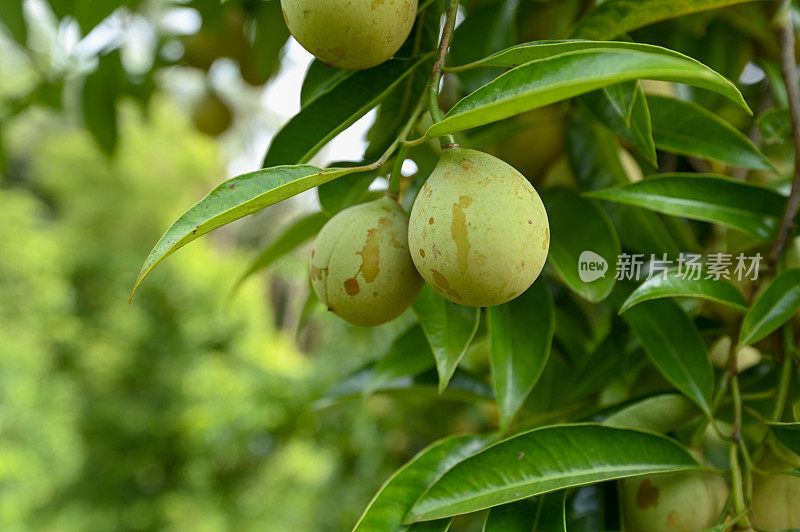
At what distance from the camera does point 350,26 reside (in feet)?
1.08

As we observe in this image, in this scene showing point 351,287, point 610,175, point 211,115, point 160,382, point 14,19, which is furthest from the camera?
point 160,382

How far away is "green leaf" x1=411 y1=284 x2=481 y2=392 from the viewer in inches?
16.9

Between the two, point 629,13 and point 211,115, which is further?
point 211,115

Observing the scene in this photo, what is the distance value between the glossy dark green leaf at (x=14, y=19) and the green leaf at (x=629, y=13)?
0.66 metres

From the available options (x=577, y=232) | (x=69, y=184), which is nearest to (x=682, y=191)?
(x=577, y=232)

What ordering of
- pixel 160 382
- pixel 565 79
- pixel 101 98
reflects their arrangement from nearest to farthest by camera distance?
pixel 565 79 < pixel 101 98 < pixel 160 382

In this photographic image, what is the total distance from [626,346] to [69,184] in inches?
190

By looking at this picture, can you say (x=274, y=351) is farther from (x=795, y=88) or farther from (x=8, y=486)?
(x=795, y=88)

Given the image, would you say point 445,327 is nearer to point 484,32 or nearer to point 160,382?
point 484,32

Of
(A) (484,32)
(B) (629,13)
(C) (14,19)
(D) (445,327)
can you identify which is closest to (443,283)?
(D) (445,327)

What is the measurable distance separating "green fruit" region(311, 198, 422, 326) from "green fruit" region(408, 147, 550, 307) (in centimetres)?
3

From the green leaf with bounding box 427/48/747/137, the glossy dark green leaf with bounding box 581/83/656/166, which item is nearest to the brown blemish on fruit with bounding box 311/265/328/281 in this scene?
the green leaf with bounding box 427/48/747/137

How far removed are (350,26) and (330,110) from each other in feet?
0.29

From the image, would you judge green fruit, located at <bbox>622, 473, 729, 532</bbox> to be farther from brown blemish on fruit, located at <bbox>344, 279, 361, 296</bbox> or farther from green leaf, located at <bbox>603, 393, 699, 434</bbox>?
brown blemish on fruit, located at <bbox>344, 279, 361, 296</bbox>
